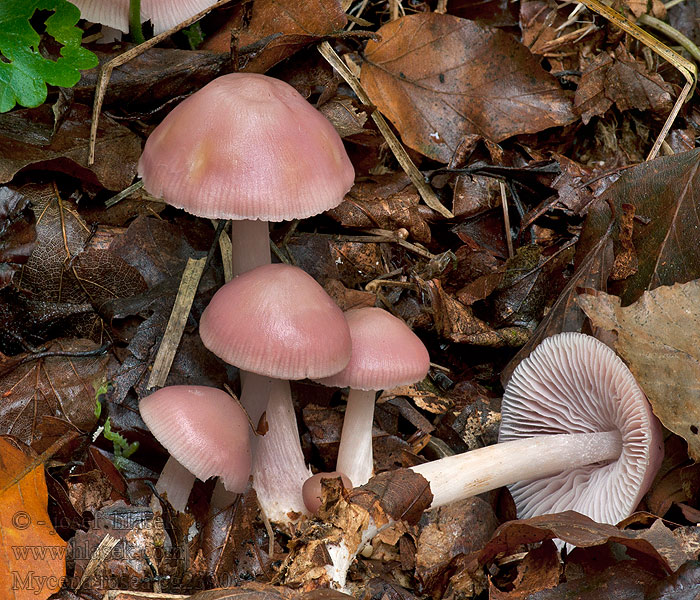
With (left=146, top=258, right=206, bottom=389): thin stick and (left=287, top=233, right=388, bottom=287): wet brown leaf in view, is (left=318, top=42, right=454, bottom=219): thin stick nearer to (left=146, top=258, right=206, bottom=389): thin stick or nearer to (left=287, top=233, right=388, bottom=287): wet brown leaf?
(left=287, top=233, right=388, bottom=287): wet brown leaf

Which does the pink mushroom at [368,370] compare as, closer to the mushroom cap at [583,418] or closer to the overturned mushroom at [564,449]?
the overturned mushroom at [564,449]

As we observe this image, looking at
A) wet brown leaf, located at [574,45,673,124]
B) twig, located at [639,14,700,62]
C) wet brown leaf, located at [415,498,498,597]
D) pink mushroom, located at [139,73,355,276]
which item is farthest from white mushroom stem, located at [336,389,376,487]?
twig, located at [639,14,700,62]

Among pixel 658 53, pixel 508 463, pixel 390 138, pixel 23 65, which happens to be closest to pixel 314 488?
pixel 508 463

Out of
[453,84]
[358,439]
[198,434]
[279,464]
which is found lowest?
[279,464]

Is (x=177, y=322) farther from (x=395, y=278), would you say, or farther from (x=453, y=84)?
(x=453, y=84)

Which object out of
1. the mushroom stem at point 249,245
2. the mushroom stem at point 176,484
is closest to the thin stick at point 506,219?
the mushroom stem at point 249,245

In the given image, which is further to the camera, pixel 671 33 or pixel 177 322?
pixel 671 33

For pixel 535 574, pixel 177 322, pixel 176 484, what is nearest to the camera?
pixel 535 574
